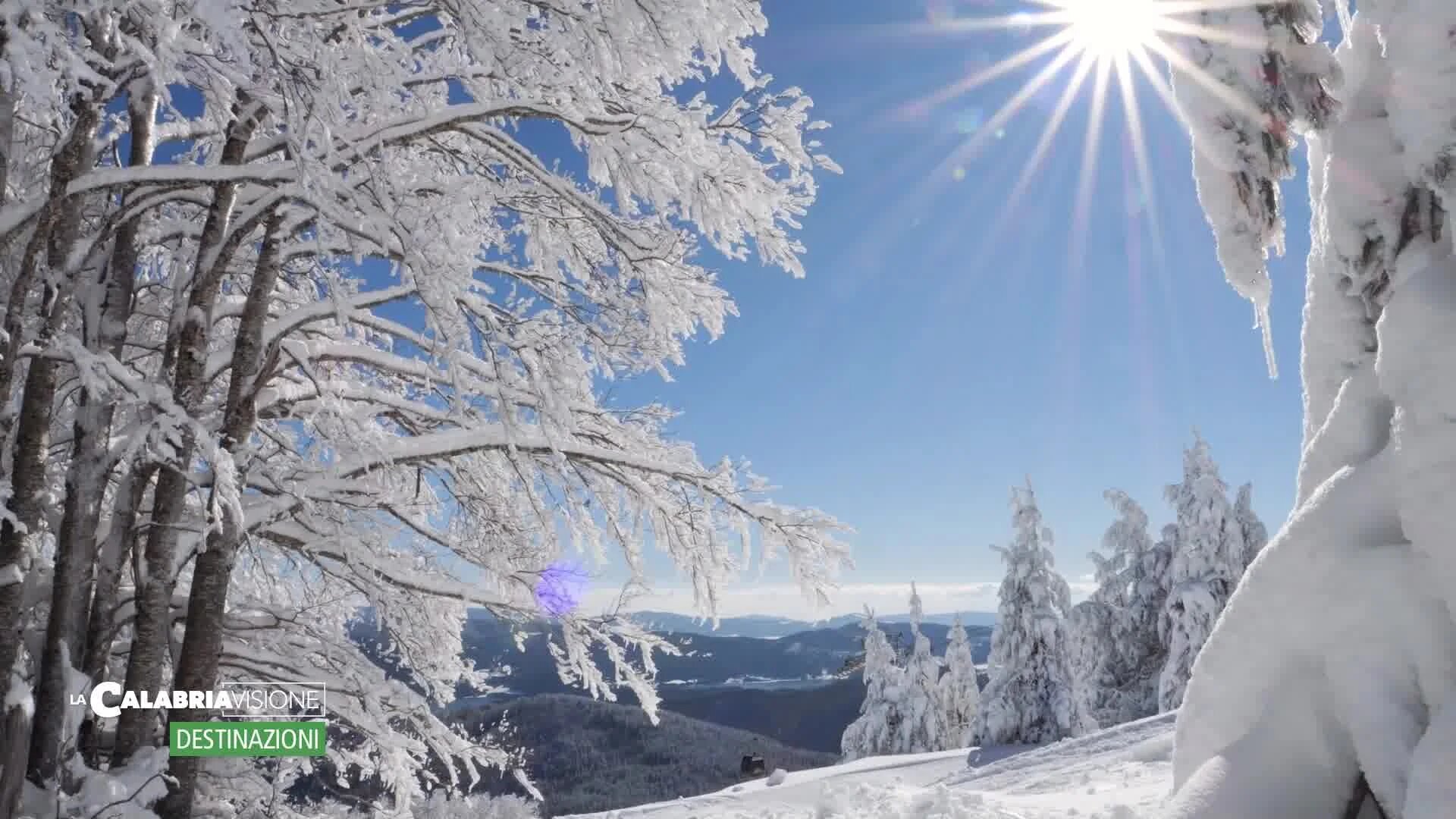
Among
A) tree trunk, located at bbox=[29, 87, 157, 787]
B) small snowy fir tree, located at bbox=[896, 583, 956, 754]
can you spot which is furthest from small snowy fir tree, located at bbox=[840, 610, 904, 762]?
tree trunk, located at bbox=[29, 87, 157, 787]

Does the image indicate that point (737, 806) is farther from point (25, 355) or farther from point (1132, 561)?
point (1132, 561)

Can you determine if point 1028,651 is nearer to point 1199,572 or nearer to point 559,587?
point 1199,572

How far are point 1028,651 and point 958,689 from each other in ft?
33.8

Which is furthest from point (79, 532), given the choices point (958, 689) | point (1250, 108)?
point (958, 689)

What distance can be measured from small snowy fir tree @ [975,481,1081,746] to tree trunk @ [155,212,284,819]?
77.6 ft

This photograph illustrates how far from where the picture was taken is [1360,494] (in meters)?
2.09

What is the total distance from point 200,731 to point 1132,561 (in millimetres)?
28822

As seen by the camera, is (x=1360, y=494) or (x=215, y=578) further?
(x=215, y=578)

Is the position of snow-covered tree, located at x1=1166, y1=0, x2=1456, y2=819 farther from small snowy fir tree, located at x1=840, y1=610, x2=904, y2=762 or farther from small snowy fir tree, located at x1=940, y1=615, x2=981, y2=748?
small snowy fir tree, located at x1=940, y1=615, x2=981, y2=748

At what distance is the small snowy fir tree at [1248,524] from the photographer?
79.4 ft

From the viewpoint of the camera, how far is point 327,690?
249 inches

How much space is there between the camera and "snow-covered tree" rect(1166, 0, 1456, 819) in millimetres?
1867

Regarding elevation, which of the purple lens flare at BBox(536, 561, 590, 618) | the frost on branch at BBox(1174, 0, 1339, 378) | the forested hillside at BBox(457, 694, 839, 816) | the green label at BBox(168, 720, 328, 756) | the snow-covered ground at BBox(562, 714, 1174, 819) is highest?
the frost on branch at BBox(1174, 0, 1339, 378)

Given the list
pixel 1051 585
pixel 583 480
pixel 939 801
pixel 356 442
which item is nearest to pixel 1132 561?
pixel 1051 585
